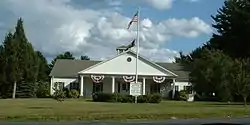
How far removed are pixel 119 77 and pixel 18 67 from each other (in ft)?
44.8

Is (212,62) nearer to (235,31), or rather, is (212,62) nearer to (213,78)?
(213,78)

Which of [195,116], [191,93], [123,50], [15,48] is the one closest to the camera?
[195,116]

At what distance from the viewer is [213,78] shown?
60500 mm

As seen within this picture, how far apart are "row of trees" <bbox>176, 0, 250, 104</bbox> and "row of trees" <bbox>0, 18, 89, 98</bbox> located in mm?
21489

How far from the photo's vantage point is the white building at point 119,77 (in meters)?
69.6

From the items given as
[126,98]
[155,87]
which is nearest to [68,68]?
[155,87]

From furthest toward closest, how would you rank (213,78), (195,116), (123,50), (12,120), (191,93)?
1. (123,50)
2. (191,93)
3. (213,78)
4. (195,116)
5. (12,120)

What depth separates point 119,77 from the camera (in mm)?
70812


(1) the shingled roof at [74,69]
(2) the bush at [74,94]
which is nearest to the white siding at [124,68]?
(2) the bush at [74,94]

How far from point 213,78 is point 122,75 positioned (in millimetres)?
14274

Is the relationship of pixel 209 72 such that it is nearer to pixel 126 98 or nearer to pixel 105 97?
pixel 126 98

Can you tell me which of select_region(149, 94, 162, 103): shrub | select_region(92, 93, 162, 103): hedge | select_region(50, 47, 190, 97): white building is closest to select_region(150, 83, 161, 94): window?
select_region(50, 47, 190, 97): white building

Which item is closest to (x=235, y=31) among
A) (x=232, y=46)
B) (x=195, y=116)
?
(x=232, y=46)

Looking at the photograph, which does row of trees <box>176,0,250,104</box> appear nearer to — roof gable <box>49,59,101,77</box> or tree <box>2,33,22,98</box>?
roof gable <box>49,59,101,77</box>
